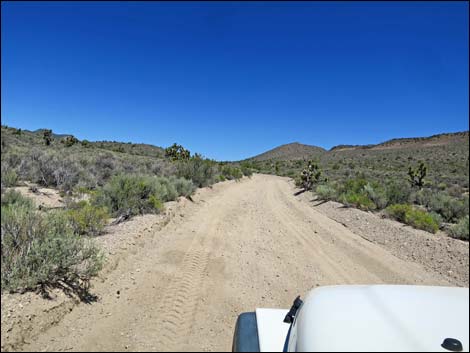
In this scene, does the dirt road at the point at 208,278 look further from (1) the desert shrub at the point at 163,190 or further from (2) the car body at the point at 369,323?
(1) the desert shrub at the point at 163,190

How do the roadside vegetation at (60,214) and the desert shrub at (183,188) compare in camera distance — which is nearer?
the roadside vegetation at (60,214)

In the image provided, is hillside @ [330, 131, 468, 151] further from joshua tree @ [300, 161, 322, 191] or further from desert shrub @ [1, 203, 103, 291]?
desert shrub @ [1, 203, 103, 291]

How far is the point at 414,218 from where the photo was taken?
8469 mm

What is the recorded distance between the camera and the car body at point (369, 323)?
1521mm

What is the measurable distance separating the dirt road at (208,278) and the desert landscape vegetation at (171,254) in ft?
0.07

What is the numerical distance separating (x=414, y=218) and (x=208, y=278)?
6.89 metres

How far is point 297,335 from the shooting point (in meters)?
1.80

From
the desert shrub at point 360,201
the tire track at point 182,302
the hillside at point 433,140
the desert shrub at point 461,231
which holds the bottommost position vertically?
the tire track at point 182,302

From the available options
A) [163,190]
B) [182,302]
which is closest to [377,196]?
[163,190]

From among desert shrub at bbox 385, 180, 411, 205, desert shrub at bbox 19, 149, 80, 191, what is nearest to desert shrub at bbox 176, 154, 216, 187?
desert shrub at bbox 19, 149, 80, 191

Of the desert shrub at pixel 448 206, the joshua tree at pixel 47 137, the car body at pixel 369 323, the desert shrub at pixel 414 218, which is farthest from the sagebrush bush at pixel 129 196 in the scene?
the joshua tree at pixel 47 137

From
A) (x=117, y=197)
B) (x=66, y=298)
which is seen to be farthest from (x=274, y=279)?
(x=117, y=197)

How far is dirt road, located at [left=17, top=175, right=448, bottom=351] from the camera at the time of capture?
3023 mm

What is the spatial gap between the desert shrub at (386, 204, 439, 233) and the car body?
23.2 ft
